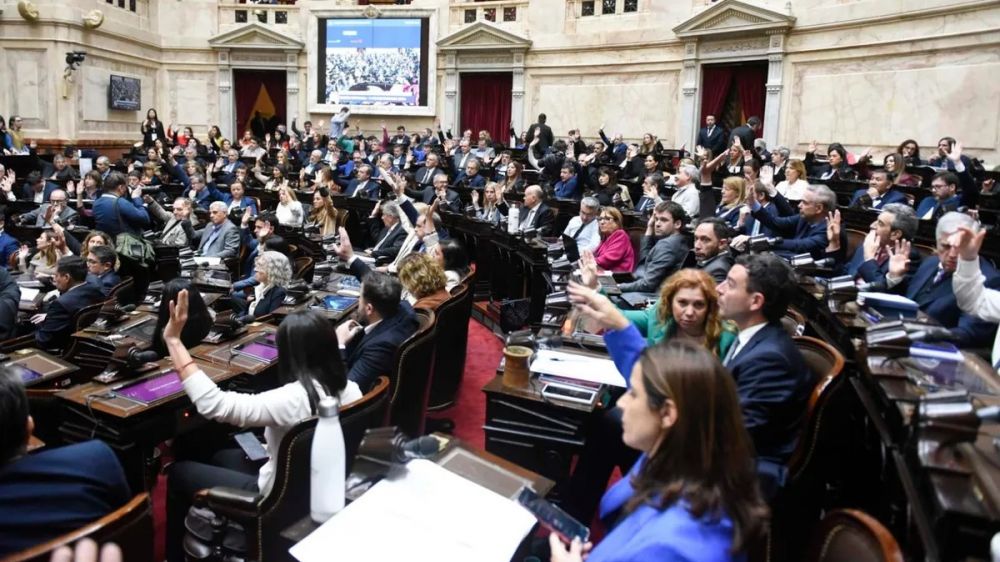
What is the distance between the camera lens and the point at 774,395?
7.74 feet

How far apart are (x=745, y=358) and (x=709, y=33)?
11.9 meters

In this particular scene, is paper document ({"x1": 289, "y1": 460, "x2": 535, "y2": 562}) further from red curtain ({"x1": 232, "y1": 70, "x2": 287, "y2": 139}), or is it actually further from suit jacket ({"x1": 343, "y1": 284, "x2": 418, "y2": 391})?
red curtain ({"x1": 232, "y1": 70, "x2": 287, "y2": 139})

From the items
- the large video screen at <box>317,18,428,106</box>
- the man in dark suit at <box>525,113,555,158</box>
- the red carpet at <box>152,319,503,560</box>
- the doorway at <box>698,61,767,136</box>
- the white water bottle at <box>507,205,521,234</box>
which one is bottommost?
the red carpet at <box>152,319,503,560</box>

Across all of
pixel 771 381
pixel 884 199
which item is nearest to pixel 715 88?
pixel 884 199

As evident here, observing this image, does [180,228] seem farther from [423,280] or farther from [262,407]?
[262,407]

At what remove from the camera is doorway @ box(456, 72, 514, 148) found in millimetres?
16938

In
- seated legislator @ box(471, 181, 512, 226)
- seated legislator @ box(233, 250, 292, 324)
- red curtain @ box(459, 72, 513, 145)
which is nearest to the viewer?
seated legislator @ box(233, 250, 292, 324)

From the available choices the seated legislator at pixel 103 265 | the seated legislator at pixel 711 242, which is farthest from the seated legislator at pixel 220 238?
the seated legislator at pixel 711 242

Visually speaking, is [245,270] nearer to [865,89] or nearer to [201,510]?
[201,510]

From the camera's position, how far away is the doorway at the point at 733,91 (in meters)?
13.0

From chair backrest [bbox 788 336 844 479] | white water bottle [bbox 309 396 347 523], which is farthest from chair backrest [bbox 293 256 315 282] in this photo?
chair backrest [bbox 788 336 844 479]

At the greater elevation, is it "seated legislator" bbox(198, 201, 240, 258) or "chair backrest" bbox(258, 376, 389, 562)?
"seated legislator" bbox(198, 201, 240, 258)

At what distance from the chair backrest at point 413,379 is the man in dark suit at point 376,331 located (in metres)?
0.06

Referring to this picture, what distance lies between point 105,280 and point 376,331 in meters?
2.98
